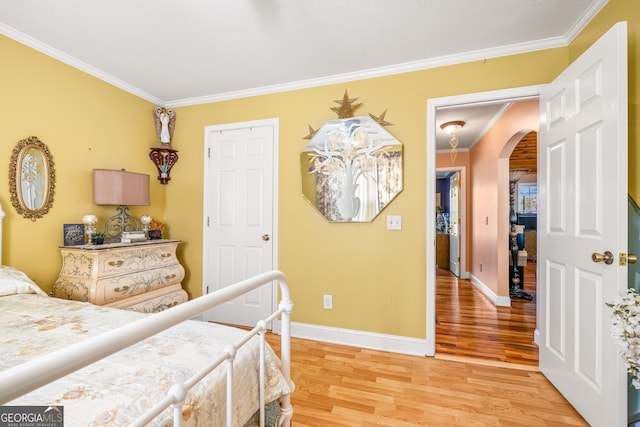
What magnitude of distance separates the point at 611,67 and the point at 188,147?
3.41m

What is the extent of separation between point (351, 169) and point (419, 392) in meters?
1.77

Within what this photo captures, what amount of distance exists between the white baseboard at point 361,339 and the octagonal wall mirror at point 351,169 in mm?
1017

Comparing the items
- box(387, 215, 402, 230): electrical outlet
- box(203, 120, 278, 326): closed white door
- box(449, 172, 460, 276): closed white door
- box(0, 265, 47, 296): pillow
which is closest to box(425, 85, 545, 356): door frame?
box(387, 215, 402, 230): electrical outlet

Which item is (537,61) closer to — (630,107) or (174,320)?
(630,107)

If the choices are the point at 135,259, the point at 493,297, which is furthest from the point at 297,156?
the point at 493,297

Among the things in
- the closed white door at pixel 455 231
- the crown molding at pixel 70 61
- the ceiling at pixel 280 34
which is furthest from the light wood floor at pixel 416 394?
the closed white door at pixel 455 231

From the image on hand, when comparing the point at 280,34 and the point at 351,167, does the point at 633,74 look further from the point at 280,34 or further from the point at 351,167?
the point at 280,34

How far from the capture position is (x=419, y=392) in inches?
73.5

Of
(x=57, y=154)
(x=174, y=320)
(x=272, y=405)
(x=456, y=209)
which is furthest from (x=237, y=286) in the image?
(x=456, y=209)

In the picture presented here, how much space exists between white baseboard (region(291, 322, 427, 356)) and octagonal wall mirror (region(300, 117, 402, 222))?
1017 mm

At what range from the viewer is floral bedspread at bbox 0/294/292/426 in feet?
2.41

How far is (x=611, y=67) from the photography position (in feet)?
4.65

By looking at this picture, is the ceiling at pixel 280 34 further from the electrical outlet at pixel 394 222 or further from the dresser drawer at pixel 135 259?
the dresser drawer at pixel 135 259

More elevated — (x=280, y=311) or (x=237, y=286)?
(x=237, y=286)
